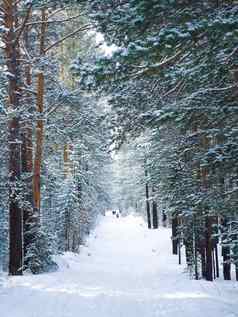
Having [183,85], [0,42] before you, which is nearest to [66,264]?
[0,42]

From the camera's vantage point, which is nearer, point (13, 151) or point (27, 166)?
point (13, 151)

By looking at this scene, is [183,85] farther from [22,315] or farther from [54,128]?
[54,128]

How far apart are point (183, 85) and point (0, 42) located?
8.67 metres

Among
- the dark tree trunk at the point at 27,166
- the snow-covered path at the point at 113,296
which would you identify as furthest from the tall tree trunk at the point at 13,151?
the snow-covered path at the point at 113,296

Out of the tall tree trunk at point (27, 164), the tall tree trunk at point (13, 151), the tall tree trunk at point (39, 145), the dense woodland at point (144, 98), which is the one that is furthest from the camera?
the tall tree trunk at point (39, 145)

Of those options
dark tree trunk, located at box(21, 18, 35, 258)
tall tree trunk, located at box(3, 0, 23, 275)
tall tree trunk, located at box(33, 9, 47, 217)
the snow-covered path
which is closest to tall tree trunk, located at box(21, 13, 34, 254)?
dark tree trunk, located at box(21, 18, 35, 258)

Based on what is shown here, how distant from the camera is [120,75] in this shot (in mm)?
6883

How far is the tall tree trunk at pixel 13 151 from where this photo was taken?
44.6 ft

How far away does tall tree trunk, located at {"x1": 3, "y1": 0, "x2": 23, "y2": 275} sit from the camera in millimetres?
13602

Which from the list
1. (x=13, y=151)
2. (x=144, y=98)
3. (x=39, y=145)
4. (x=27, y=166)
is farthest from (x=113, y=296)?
(x=27, y=166)

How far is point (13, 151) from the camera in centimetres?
1380

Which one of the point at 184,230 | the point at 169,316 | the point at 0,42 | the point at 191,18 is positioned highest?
the point at 0,42

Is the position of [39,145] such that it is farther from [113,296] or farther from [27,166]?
[113,296]

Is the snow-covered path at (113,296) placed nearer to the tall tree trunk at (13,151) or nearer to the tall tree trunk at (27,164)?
the tall tree trunk at (13,151)
